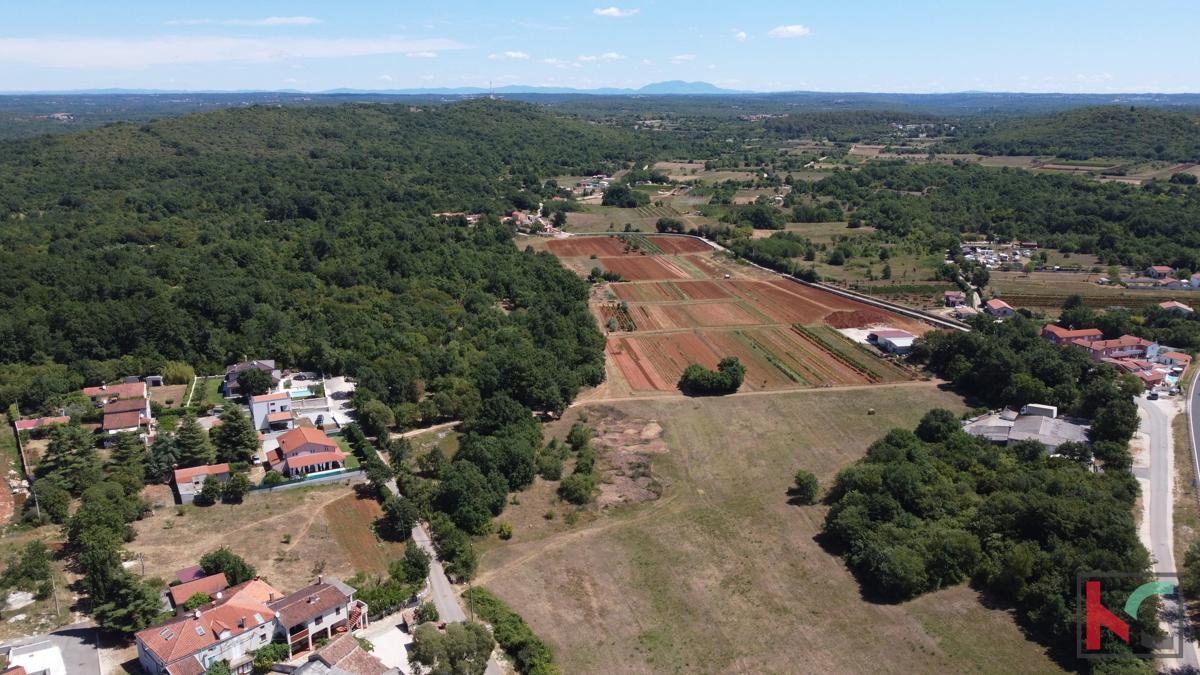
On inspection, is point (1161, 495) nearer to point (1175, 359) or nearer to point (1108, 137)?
point (1175, 359)

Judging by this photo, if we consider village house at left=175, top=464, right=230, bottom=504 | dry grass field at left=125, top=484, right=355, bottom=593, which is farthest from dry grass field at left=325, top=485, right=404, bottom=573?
village house at left=175, top=464, right=230, bottom=504

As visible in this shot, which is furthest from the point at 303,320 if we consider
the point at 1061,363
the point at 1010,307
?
the point at 1010,307

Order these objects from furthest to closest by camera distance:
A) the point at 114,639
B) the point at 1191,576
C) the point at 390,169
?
the point at 390,169 < the point at 1191,576 < the point at 114,639

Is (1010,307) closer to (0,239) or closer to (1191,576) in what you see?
(1191,576)

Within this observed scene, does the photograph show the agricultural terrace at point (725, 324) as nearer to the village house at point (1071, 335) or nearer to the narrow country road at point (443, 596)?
the village house at point (1071, 335)

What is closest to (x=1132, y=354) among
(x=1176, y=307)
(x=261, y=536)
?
(x=1176, y=307)

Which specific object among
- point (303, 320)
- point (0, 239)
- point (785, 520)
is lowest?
point (785, 520)

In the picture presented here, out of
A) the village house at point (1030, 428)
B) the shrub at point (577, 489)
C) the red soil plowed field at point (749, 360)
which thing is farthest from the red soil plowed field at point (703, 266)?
the shrub at point (577, 489)
